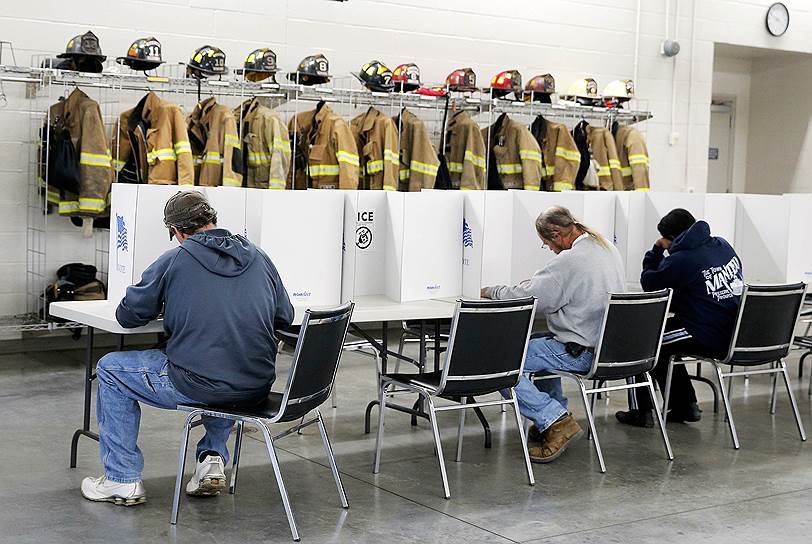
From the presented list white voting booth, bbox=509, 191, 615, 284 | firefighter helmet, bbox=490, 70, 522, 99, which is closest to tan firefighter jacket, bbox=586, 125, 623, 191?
firefighter helmet, bbox=490, 70, 522, 99

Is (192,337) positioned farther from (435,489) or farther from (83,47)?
(83,47)

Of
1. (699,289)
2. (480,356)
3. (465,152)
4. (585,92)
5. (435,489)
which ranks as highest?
(585,92)

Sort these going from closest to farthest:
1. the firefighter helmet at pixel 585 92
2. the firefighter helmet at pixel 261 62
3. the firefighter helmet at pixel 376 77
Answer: the firefighter helmet at pixel 261 62 < the firefighter helmet at pixel 376 77 < the firefighter helmet at pixel 585 92

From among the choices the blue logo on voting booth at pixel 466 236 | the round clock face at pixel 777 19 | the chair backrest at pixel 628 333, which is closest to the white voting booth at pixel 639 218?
the blue logo on voting booth at pixel 466 236

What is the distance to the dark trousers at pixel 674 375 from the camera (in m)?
5.18

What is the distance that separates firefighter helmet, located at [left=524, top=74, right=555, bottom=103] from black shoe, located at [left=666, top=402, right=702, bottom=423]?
372cm

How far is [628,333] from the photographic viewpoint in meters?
4.54

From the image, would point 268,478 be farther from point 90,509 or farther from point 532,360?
point 532,360

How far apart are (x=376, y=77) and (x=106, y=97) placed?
182 cm

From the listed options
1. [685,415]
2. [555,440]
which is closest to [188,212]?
[555,440]

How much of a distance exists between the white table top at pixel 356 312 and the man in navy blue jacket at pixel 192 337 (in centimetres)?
22

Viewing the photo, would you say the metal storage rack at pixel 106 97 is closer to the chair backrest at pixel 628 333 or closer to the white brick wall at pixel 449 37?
the white brick wall at pixel 449 37

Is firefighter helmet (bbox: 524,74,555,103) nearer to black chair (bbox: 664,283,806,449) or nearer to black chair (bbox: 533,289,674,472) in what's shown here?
black chair (bbox: 664,283,806,449)

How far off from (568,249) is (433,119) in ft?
13.2
